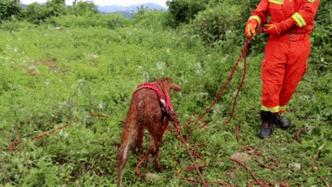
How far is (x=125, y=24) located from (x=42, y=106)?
7.01m

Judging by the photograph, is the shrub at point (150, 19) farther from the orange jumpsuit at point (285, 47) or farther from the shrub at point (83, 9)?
the orange jumpsuit at point (285, 47)

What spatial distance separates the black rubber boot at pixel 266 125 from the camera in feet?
20.9

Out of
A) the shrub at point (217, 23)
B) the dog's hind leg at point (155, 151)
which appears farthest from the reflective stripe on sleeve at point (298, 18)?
the shrub at point (217, 23)

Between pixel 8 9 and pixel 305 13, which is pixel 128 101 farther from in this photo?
pixel 8 9

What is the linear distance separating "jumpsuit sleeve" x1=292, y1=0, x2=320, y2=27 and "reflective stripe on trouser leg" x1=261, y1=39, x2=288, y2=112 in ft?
1.09

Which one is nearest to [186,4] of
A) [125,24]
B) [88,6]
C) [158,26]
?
[158,26]

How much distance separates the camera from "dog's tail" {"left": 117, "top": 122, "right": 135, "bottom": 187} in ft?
15.0

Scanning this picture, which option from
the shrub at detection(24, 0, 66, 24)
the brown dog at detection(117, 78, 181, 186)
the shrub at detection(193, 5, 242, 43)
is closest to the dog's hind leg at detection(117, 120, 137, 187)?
the brown dog at detection(117, 78, 181, 186)

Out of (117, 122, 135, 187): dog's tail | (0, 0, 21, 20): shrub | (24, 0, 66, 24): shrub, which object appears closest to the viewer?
(117, 122, 135, 187): dog's tail

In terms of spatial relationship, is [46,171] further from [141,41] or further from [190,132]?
[141,41]

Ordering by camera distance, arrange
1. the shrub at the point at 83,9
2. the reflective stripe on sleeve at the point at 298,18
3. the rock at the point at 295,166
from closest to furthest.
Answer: the rock at the point at 295,166, the reflective stripe on sleeve at the point at 298,18, the shrub at the point at 83,9

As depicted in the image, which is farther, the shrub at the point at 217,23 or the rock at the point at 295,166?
the shrub at the point at 217,23

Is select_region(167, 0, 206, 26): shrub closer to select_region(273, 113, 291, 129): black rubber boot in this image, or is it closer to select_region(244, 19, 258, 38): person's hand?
select_region(273, 113, 291, 129): black rubber boot

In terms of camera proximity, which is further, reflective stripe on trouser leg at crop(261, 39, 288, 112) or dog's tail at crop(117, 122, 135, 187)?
reflective stripe on trouser leg at crop(261, 39, 288, 112)
